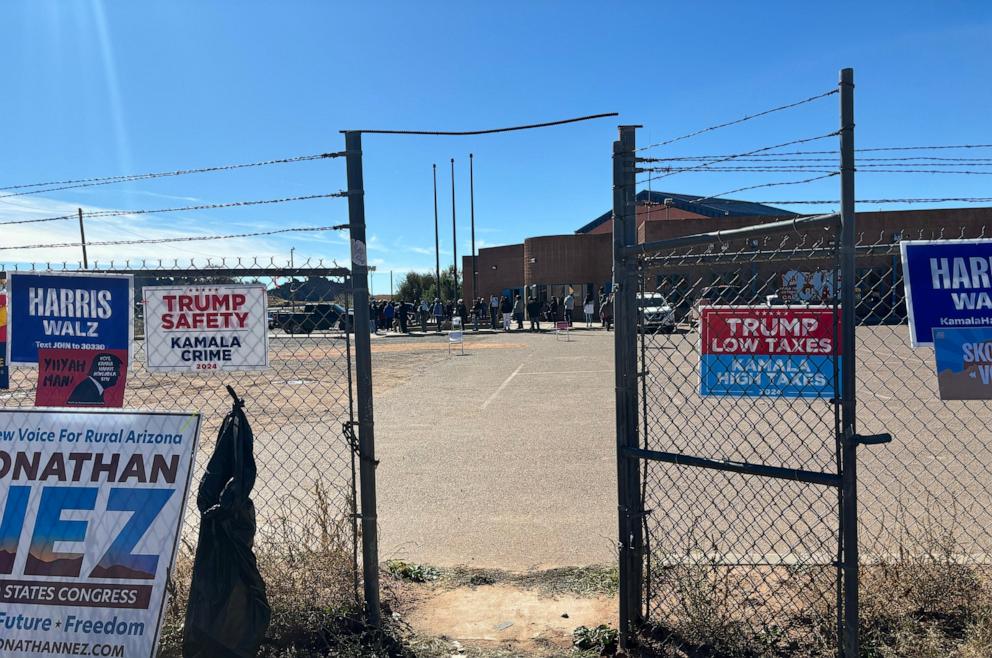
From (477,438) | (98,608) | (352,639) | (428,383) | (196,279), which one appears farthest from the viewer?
(428,383)

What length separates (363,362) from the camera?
3432mm

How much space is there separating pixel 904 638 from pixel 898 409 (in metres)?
7.11

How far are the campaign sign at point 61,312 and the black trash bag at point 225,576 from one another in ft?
3.52

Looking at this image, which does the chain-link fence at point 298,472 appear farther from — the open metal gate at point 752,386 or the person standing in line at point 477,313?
the person standing in line at point 477,313

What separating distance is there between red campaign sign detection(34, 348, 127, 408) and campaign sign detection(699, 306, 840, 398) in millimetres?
3009

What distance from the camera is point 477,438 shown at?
27.3 ft

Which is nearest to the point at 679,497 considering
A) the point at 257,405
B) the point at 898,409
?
the point at 898,409

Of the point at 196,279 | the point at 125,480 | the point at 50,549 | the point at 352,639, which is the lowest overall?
the point at 352,639

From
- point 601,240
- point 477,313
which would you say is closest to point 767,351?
point 477,313

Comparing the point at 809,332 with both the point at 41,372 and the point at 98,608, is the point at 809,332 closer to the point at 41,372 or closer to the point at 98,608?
the point at 98,608

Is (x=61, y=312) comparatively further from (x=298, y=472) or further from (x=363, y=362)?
(x=298, y=472)

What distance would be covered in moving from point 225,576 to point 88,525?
2.27 feet

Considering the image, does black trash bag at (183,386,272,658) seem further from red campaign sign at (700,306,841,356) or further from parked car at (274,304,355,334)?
red campaign sign at (700,306,841,356)

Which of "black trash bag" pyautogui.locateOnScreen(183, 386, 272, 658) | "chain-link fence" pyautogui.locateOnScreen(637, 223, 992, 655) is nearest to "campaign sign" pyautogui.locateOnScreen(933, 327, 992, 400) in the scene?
"chain-link fence" pyautogui.locateOnScreen(637, 223, 992, 655)
